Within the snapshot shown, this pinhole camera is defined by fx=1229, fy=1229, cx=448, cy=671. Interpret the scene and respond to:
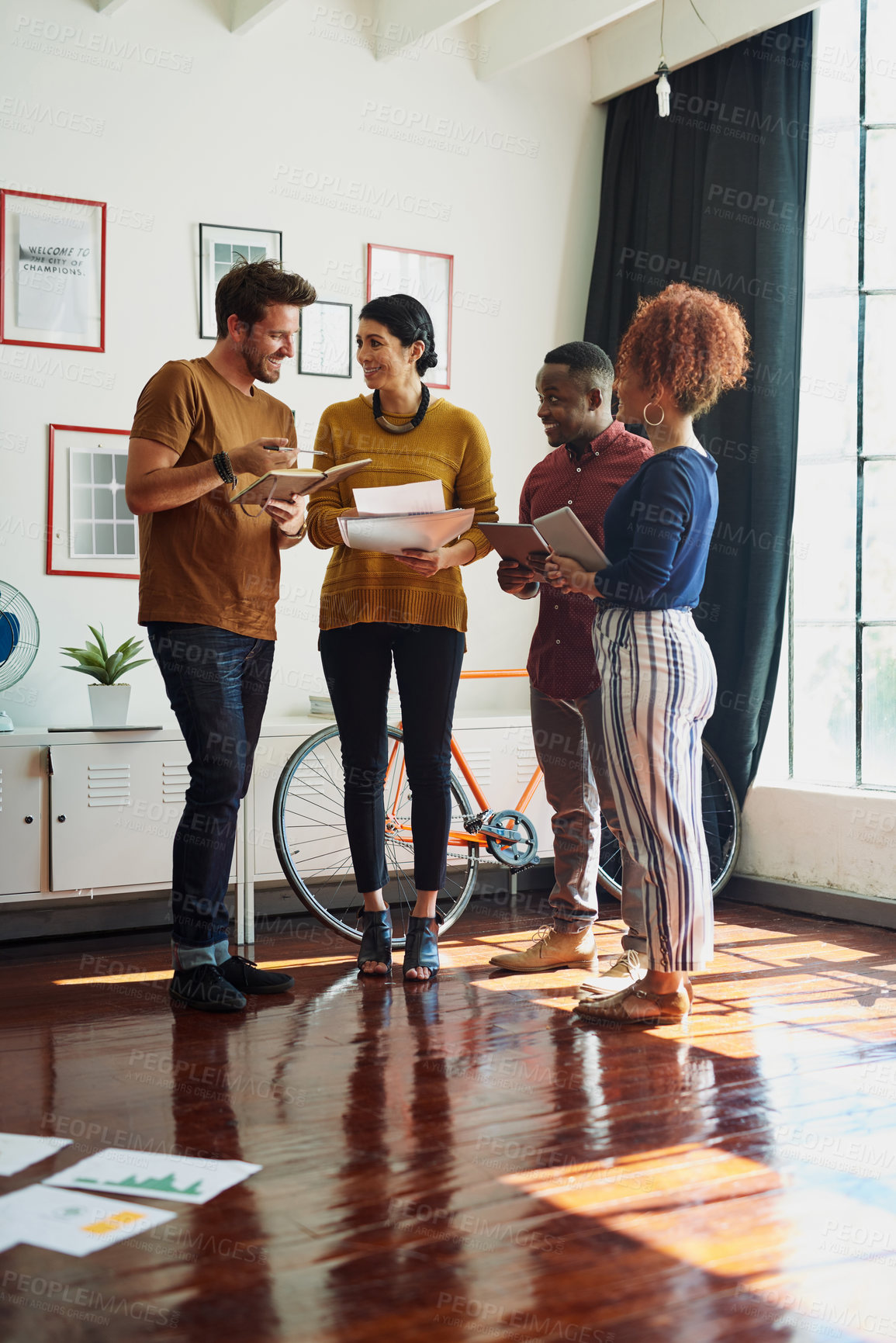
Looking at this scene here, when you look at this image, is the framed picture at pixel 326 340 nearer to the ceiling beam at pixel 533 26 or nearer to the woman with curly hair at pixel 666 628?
the ceiling beam at pixel 533 26

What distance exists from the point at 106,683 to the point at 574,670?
4.51 feet

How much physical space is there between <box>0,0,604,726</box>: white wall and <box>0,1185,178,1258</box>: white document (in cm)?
215

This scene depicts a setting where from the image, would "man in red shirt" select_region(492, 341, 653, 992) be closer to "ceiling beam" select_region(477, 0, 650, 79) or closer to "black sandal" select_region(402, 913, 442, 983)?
"black sandal" select_region(402, 913, 442, 983)

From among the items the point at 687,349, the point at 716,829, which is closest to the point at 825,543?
the point at 716,829

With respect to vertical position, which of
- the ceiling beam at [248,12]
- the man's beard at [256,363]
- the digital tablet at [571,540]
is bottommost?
the digital tablet at [571,540]

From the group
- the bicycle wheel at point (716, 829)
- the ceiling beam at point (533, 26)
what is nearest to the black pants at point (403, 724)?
the bicycle wheel at point (716, 829)

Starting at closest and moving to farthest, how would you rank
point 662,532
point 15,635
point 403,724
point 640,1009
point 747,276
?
point 662,532, point 640,1009, point 403,724, point 15,635, point 747,276

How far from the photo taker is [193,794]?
2.74 m

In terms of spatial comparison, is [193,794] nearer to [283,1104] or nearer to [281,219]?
[283,1104]

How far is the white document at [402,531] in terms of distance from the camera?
2.67 metres

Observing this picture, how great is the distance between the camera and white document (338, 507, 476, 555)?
2.67m

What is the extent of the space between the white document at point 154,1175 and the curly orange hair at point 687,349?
5.59 feet

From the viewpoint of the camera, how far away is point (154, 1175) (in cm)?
185

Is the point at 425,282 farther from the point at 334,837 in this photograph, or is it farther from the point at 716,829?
the point at 716,829
